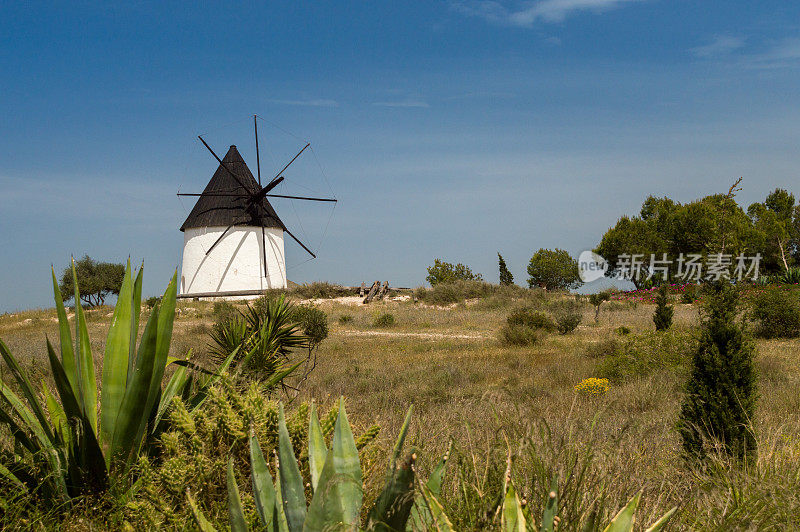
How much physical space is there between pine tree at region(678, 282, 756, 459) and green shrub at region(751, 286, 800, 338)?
13487 mm

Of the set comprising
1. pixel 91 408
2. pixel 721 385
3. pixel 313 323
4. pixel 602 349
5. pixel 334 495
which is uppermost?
pixel 91 408

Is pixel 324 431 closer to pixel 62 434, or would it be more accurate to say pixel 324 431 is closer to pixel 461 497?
pixel 461 497

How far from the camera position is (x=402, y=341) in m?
17.6

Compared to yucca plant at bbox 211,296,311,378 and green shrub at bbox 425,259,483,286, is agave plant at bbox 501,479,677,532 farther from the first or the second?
green shrub at bbox 425,259,483,286

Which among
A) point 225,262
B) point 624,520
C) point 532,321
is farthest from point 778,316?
point 225,262

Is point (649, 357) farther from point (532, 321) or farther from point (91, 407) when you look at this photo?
point (91, 407)

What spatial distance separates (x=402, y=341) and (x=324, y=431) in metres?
14.5

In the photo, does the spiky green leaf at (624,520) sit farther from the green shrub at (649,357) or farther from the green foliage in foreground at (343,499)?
the green shrub at (649,357)

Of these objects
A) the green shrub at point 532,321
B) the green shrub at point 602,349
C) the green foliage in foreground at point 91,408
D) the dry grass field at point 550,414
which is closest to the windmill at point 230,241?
the dry grass field at point 550,414

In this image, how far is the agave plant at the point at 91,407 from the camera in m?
3.26

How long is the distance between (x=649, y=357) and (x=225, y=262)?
94.5 feet

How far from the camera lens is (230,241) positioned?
3531 cm

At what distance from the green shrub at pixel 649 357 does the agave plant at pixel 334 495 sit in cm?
897

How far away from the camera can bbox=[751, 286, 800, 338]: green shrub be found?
16969 mm
